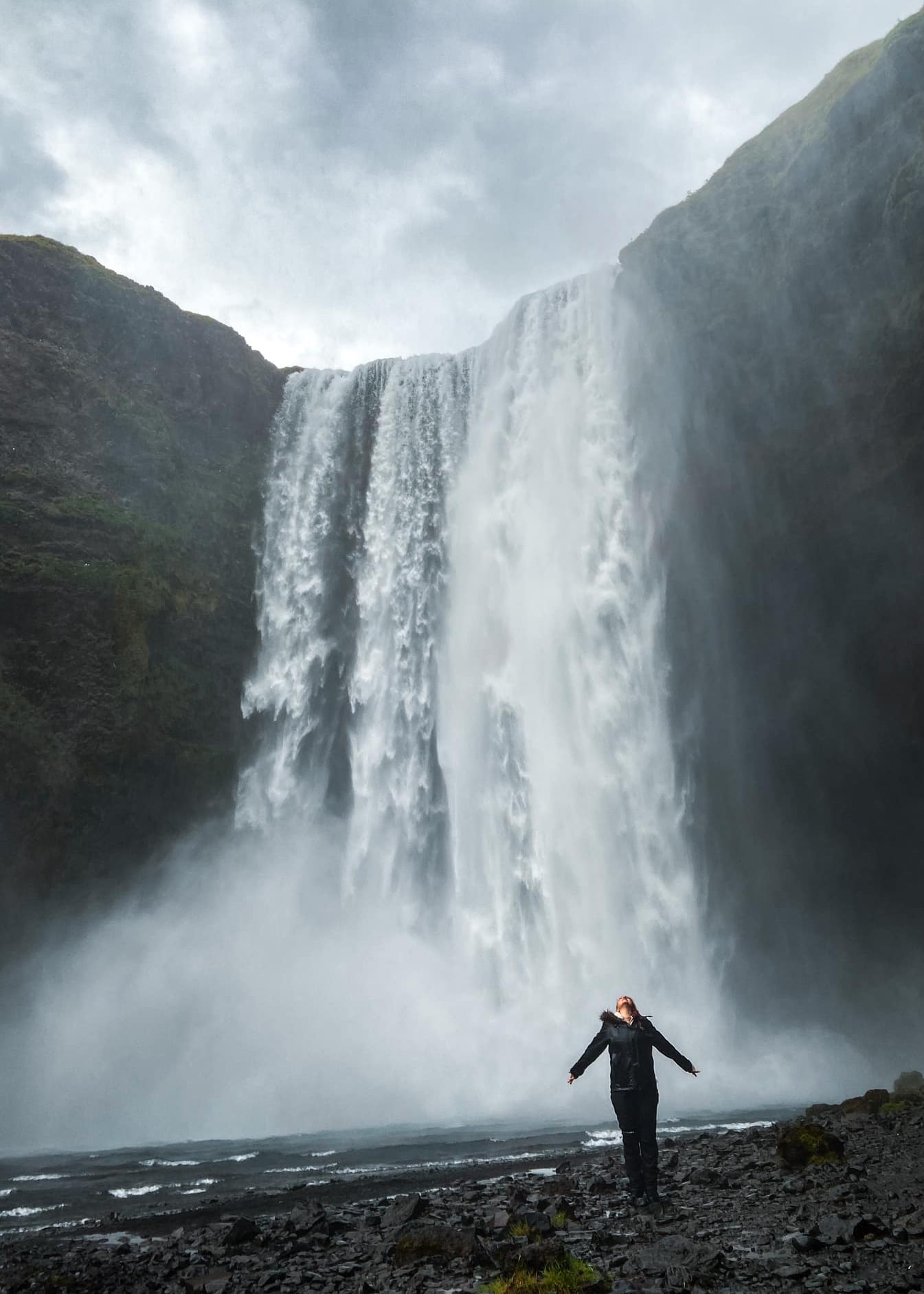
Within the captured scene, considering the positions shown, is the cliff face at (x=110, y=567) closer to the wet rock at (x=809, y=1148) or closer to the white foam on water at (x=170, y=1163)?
the white foam on water at (x=170, y=1163)

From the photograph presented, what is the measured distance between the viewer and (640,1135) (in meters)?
7.41

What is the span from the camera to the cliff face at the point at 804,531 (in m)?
23.5

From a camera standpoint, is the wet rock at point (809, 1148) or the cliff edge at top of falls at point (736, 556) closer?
the wet rock at point (809, 1148)

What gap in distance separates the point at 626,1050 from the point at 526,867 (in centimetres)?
1820

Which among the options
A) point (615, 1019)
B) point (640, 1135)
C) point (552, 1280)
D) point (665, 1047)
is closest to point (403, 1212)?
point (640, 1135)

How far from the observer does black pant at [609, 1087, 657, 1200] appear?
24.1ft

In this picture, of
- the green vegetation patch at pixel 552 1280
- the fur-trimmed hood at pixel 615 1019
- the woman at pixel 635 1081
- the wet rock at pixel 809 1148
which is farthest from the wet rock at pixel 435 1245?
the wet rock at pixel 809 1148

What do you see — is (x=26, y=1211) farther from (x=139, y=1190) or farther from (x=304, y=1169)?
(x=304, y=1169)

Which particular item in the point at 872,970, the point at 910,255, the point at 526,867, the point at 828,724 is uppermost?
the point at 910,255

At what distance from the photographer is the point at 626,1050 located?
24.2 ft

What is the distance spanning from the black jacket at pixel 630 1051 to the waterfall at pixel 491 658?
16.7 m

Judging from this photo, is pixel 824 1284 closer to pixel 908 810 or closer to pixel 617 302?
pixel 908 810

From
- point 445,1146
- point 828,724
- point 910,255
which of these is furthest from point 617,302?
point 445,1146

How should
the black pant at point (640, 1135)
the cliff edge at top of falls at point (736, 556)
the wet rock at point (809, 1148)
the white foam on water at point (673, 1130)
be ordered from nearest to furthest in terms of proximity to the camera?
the black pant at point (640, 1135)
the wet rock at point (809, 1148)
the white foam on water at point (673, 1130)
the cliff edge at top of falls at point (736, 556)
